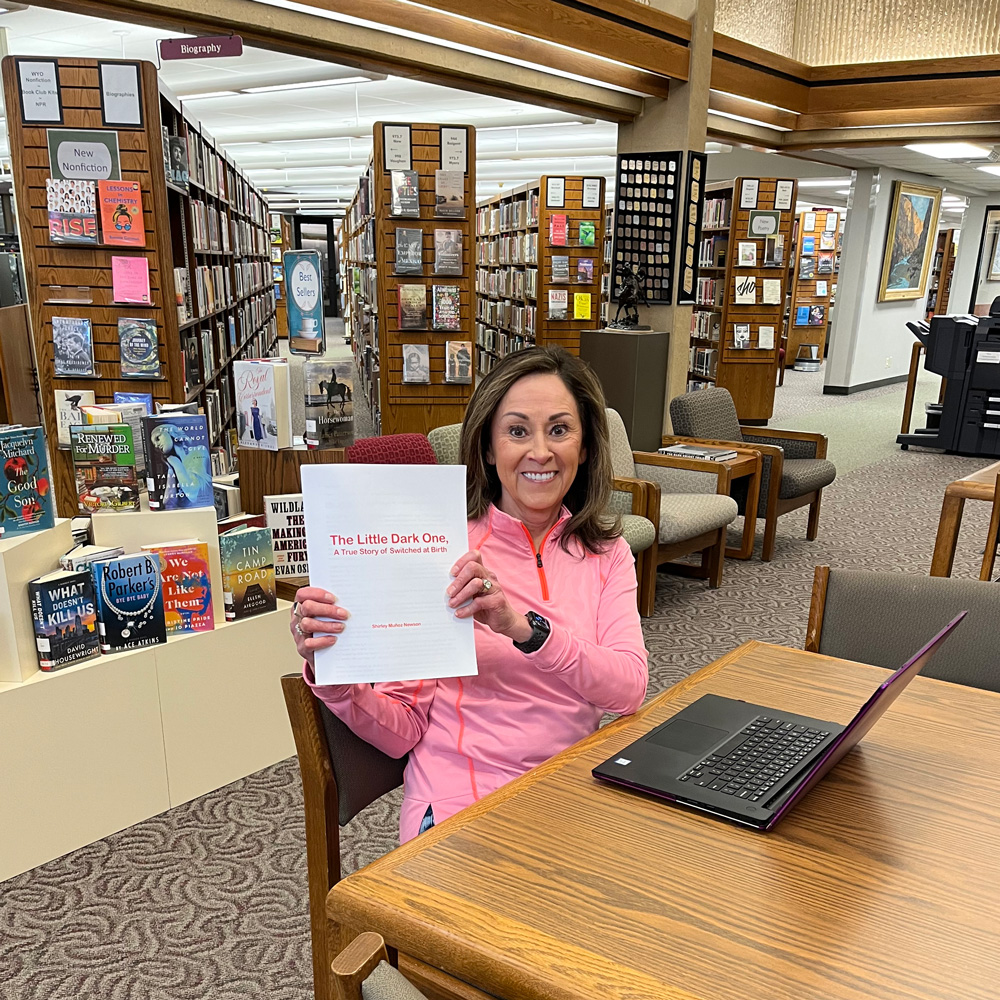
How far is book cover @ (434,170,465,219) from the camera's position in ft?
17.9

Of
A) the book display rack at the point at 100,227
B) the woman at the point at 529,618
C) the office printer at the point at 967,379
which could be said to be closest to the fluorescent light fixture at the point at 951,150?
the office printer at the point at 967,379

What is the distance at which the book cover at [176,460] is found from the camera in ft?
7.98

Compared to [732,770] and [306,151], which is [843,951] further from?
[306,151]

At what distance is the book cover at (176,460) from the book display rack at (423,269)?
2910 mm

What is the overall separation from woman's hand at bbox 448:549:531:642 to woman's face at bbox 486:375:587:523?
340 millimetres

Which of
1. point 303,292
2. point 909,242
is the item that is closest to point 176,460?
point 303,292

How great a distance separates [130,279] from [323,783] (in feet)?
10.4

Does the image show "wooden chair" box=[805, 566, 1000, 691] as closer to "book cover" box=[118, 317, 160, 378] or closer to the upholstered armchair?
the upholstered armchair

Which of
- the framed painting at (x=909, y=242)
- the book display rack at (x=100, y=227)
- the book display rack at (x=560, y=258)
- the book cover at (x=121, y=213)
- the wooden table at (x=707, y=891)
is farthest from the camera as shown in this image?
the framed painting at (x=909, y=242)

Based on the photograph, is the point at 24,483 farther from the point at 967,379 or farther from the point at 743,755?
the point at 967,379

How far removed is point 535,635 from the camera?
1.36m

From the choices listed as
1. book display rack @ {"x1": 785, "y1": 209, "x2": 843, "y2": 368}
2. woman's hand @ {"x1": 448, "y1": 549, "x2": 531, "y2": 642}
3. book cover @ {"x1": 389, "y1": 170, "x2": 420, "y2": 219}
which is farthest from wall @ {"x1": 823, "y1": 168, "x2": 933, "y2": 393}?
woman's hand @ {"x1": 448, "y1": 549, "x2": 531, "y2": 642}

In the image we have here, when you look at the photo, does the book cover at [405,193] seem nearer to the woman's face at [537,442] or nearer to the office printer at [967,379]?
the woman's face at [537,442]

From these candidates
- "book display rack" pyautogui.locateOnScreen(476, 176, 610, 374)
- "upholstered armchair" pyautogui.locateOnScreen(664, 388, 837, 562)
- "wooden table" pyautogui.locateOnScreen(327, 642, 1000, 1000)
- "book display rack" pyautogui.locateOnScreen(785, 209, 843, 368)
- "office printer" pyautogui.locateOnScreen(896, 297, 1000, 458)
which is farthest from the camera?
"book display rack" pyautogui.locateOnScreen(785, 209, 843, 368)
